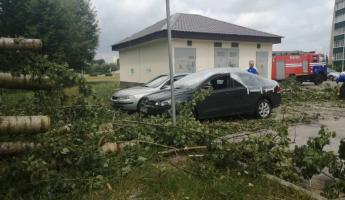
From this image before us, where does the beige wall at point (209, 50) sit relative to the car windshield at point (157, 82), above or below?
above

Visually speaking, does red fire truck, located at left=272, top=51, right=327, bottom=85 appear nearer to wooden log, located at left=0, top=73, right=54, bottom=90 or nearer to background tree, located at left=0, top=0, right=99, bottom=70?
background tree, located at left=0, top=0, right=99, bottom=70

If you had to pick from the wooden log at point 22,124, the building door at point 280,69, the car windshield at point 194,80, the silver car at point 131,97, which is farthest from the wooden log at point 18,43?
the building door at point 280,69

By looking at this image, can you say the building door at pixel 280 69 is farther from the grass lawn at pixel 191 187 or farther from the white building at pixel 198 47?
the grass lawn at pixel 191 187

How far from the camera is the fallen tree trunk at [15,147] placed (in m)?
4.50

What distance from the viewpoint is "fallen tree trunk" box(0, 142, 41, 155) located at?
14.8 feet

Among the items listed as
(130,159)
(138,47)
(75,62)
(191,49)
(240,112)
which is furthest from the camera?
(75,62)

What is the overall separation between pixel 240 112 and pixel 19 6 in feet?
82.3

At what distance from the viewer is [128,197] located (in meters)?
4.26

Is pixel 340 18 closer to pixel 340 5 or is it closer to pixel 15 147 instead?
pixel 340 5

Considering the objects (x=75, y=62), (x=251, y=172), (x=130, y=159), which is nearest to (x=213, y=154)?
(x=251, y=172)

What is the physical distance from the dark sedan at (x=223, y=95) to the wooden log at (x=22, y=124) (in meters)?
4.87

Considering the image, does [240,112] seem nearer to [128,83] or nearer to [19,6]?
[128,83]

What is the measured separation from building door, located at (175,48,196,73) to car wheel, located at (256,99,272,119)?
1227 cm

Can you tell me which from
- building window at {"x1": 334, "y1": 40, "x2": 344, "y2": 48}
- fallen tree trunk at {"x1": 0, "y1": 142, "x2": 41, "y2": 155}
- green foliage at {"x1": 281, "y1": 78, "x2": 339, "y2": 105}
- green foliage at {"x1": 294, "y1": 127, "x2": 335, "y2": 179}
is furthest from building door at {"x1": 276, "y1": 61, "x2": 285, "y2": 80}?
building window at {"x1": 334, "y1": 40, "x2": 344, "y2": 48}
